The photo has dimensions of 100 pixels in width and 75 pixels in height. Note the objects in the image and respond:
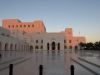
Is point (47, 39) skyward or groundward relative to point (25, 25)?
groundward

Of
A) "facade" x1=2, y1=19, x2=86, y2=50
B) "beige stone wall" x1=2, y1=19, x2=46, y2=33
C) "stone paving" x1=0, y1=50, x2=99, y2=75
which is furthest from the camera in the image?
"beige stone wall" x1=2, y1=19, x2=46, y2=33

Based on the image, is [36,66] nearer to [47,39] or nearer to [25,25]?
[47,39]

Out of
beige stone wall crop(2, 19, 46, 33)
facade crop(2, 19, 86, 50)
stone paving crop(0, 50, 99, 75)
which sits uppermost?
beige stone wall crop(2, 19, 46, 33)

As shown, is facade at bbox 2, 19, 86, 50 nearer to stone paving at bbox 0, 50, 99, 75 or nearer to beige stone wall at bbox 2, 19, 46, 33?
beige stone wall at bbox 2, 19, 46, 33

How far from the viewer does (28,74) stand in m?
8.58

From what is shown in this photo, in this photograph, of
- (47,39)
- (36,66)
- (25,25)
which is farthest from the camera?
(25,25)

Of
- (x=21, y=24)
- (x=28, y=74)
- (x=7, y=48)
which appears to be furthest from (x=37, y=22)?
(x=28, y=74)

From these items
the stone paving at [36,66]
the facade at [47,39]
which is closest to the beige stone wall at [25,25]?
the facade at [47,39]

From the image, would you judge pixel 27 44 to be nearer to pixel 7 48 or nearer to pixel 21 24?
pixel 21 24

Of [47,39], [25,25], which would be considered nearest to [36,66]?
[47,39]

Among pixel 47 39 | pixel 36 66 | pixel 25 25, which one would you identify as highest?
pixel 25 25

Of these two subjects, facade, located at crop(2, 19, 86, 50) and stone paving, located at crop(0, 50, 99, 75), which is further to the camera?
facade, located at crop(2, 19, 86, 50)

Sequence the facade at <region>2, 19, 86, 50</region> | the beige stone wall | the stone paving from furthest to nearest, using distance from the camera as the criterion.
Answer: the beige stone wall → the facade at <region>2, 19, 86, 50</region> → the stone paving

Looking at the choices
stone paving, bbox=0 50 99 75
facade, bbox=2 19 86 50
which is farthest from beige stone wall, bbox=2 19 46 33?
stone paving, bbox=0 50 99 75
